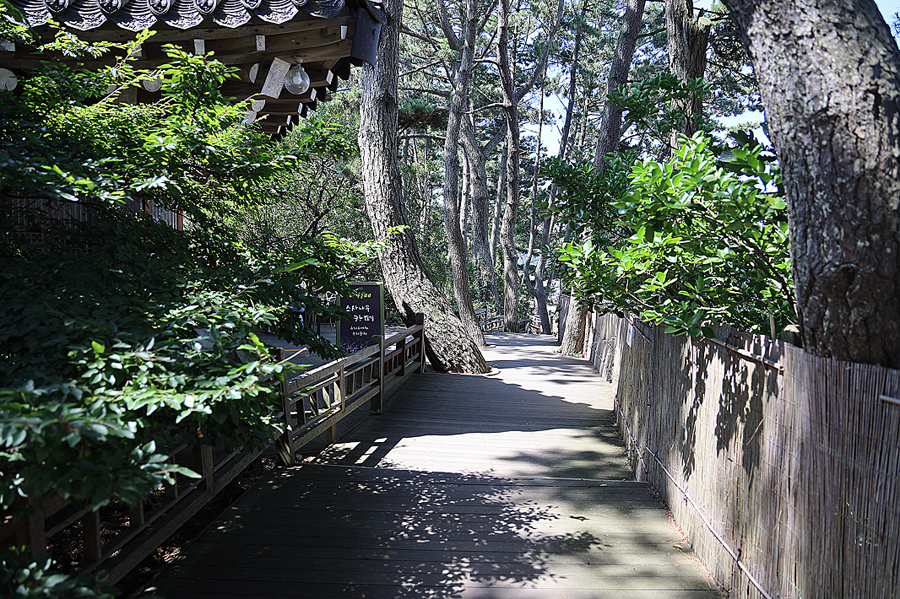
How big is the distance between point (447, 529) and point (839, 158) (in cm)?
293

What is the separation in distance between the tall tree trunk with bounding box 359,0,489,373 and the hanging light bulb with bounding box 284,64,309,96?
4581mm

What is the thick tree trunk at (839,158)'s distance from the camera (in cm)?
204

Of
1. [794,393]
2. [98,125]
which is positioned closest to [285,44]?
[98,125]

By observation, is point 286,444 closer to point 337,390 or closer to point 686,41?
point 337,390

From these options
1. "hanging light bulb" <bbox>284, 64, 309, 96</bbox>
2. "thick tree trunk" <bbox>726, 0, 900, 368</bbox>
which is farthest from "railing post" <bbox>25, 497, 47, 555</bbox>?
"hanging light bulb" <bbox>284, 64, 309, 96</bbox>

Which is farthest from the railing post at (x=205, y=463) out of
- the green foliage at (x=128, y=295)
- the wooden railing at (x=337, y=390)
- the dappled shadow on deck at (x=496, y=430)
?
the dappled shadow on deck at (x=496, y=430)

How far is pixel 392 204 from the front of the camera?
32.9 ft

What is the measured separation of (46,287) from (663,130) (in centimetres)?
476

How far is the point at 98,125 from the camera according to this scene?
2.90 metres

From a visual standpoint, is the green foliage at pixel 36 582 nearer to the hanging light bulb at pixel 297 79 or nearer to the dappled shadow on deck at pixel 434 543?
the dappled shadow on deck at pixel 434 543

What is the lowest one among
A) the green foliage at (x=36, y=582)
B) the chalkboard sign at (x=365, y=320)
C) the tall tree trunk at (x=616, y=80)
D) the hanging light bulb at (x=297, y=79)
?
the green foliage at (x=36, y=582)

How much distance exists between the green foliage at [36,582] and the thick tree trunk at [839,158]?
2.50m

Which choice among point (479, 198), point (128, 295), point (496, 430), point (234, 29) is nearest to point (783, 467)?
point (128, 295)

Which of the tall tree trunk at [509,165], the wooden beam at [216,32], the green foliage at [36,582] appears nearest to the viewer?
the green foliage at [36,582]
